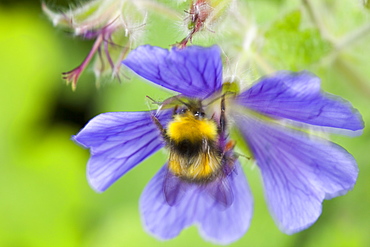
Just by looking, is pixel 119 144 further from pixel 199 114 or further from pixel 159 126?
pixel 199 114

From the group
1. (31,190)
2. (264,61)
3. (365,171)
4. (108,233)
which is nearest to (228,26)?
(264,61)

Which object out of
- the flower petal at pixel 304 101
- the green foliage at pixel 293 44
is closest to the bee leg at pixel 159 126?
the flower petal at pixel 304 101

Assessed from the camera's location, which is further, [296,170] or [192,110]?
[296,170]

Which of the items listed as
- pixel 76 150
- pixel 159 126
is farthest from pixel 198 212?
pixel 76 150

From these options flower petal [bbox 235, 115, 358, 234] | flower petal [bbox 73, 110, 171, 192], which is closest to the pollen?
flower petal [bbox 73, 110, 171, 192]

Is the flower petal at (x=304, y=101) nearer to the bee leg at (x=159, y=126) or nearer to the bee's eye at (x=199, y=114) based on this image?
the bee's eye at (x=199, y=114)

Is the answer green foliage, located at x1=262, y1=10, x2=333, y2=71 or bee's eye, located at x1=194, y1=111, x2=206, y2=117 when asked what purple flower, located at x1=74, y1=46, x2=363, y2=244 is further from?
green foliage, located at x1=262, y1=10, x2=333, y2=71
